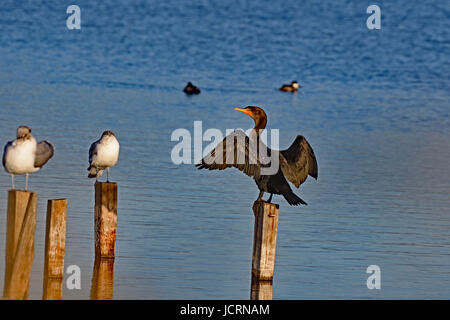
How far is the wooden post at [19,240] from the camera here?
870cm

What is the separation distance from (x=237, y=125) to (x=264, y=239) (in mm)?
10931

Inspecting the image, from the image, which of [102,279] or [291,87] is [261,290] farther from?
[291,87]

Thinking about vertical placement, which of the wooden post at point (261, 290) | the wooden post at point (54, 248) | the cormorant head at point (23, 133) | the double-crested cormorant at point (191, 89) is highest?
the double-crested cormorant at point (191, 89)

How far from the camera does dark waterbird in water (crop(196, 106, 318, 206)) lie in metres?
9.92

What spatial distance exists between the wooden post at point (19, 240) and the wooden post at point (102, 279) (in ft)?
3.20

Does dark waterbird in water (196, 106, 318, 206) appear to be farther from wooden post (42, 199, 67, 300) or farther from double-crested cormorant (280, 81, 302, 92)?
double-crested cormorant (280, 81, 302, 92)

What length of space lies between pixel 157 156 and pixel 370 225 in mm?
4985

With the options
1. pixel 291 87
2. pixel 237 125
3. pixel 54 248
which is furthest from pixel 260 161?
pixel 291 87

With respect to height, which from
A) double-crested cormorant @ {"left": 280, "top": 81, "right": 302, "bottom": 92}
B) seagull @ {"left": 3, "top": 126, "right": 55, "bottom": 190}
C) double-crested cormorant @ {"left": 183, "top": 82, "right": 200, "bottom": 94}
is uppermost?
double-crested cormorant @ {"left": 280, "top": 81, "right": 302, "bottom": 92}

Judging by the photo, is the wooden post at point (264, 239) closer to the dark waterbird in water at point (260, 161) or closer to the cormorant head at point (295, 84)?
the dark waterbird in water at point (260, 161)

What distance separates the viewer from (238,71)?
101 feet

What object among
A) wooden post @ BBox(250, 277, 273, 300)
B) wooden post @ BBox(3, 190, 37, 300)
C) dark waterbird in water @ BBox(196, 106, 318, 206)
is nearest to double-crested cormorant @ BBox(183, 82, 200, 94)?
dark waterbird in water @ BBox(196, 106, 318, 206)

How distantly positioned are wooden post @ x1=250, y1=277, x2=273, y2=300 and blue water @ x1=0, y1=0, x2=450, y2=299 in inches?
3.7

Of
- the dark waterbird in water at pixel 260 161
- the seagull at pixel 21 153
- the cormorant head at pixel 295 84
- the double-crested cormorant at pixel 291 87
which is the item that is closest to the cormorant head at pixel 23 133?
the seagull at pixel 21 153
